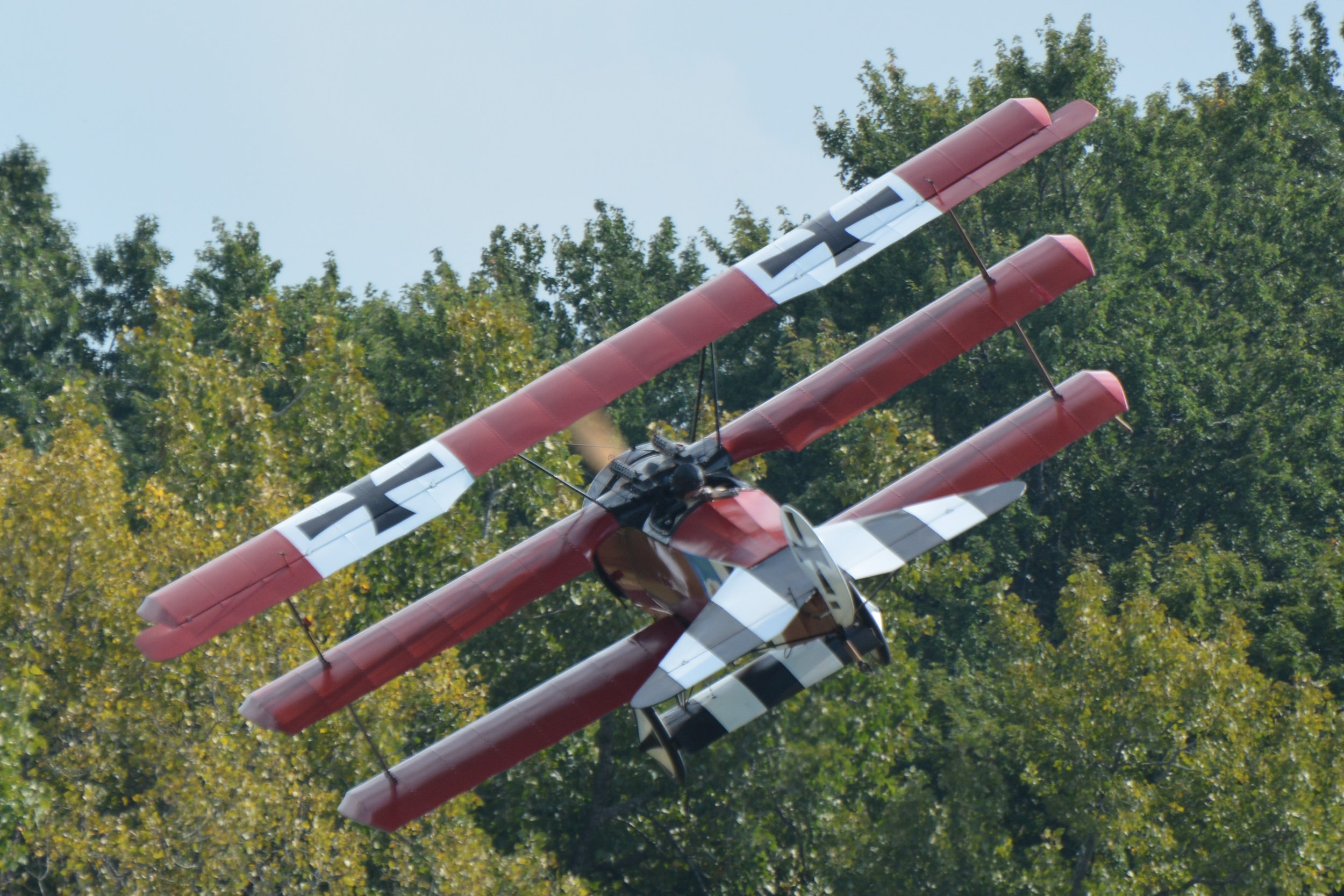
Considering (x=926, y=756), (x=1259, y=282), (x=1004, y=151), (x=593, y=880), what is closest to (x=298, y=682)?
(x=1004, y=151)

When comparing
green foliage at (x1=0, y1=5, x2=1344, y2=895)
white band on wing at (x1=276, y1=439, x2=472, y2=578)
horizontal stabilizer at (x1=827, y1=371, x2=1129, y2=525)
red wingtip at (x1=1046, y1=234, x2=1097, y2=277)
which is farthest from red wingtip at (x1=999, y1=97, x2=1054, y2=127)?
green foliage at (x1=0, y1=5, x2=1344, y2=895)

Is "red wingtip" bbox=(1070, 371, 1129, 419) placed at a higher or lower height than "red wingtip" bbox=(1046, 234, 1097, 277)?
lower

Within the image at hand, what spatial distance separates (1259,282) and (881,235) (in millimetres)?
27032

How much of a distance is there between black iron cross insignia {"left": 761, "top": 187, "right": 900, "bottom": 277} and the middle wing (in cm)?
272

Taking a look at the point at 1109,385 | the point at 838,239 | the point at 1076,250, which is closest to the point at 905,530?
the point at 838,239

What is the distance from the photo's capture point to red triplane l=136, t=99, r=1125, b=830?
38.5 ft

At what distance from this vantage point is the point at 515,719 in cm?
1480

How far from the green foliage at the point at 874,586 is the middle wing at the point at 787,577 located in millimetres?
7459

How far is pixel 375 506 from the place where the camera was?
12734 mm

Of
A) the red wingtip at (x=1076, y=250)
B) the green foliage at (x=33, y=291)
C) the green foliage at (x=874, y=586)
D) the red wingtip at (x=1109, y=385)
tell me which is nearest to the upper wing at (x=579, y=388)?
the red wingtip at (x=1076, y=250)

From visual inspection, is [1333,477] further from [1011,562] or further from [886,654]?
[886,654]

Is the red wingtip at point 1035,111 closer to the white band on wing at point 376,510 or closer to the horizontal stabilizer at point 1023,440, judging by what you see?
the horizontal stabilizer at point 1023,440

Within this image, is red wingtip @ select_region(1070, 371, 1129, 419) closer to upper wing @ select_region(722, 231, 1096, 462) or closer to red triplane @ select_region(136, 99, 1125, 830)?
red triplane @ select_region(136, 99, 1125, 830)

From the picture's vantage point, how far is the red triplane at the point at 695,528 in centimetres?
1174
